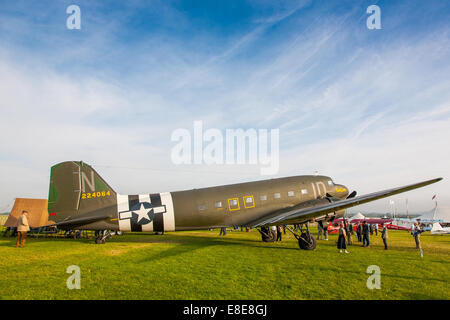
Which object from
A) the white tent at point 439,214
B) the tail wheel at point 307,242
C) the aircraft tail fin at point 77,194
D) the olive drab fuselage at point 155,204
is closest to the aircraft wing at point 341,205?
the tail wheel at point 307,242

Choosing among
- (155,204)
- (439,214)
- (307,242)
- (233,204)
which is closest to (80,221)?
(155,204)

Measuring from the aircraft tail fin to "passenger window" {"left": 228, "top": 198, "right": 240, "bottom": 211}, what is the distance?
7.03 m

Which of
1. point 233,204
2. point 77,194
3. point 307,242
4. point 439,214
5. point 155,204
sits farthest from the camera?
point 439,214

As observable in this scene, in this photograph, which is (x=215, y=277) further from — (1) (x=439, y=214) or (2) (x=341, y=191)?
(1) (x=439, y=214)

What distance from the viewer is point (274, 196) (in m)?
16.0

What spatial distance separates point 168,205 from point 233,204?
4044 mm

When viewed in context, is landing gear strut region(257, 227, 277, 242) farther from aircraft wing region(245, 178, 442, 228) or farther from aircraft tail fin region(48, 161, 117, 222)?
aircraft tail fin region(48, 161, 117, 222)

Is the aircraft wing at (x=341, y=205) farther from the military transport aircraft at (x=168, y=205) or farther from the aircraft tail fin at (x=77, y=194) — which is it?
the aircraft tail fin at (x=77, y=194)

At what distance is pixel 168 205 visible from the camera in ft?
48.7

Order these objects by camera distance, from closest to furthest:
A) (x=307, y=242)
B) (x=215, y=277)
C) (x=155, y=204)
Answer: (x=215, y=277)
(x=307, y=242)
(x=155, y=204)

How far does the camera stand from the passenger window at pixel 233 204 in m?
15.4

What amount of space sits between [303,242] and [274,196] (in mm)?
3267

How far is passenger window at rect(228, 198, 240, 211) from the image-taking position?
50.4ft
